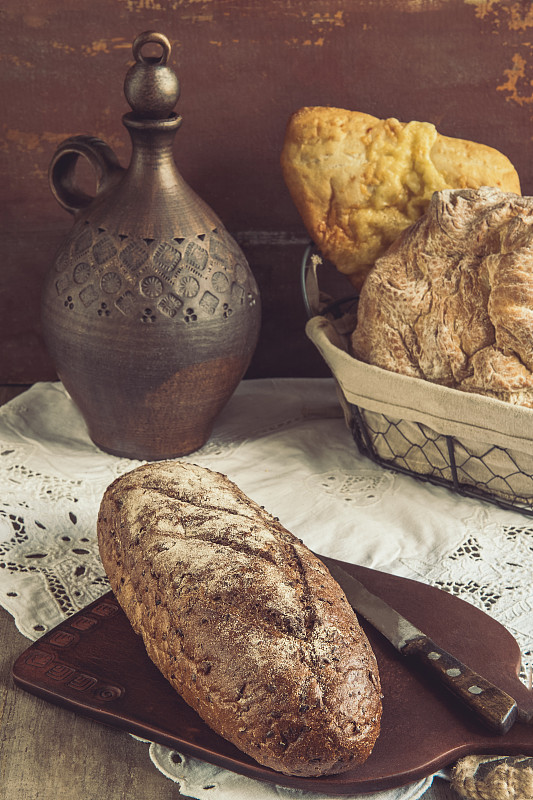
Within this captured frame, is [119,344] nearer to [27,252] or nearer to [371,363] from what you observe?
[371,363]

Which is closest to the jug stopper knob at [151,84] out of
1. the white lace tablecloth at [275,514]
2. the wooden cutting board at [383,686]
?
the white lace tablecloth at [275,514]

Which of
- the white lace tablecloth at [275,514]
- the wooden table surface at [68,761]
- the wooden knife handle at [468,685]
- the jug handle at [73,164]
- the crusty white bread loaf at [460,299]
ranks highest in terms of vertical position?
the jug handle at [73,164]

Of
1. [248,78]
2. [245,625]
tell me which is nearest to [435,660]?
[245,625]

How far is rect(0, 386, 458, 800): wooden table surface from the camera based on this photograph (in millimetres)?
862

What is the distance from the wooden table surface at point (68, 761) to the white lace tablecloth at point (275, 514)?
0.03 metres

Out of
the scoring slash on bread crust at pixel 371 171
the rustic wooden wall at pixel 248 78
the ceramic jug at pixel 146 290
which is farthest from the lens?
the rustic wooden wall at pixel 248 78

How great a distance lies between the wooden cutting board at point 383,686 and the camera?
832 mm

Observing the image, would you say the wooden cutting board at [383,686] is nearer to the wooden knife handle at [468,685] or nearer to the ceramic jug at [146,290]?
the wooden knife handle at [468,685]

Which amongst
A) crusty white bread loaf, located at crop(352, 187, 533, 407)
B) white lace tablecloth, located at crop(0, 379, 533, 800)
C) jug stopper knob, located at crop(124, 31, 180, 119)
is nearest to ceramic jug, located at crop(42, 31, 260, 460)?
A: jug stopper knob, located at crop(124, 31, 180, 119)

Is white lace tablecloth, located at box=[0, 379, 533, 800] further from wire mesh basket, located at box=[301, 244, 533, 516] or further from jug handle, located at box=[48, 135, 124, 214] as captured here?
jug handle, located at box=[48, 135, 124, 214]

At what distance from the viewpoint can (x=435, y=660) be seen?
930mm

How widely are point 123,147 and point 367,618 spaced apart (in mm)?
1113

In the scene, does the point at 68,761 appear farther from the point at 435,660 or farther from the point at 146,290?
the point at 146,290

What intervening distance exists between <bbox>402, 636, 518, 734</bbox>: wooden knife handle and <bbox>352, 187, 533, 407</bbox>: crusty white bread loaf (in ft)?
1.49
